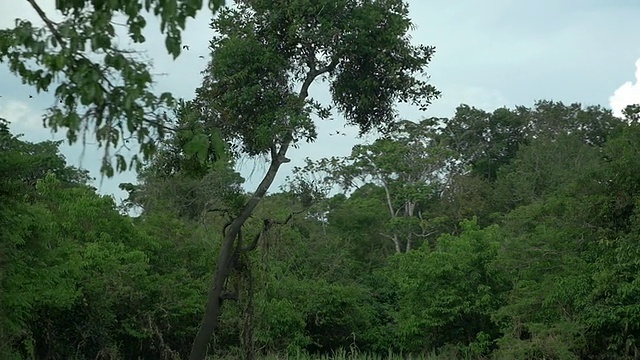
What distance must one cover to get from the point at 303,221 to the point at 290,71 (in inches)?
855

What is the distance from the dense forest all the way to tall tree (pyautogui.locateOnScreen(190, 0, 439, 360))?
28 millimetres

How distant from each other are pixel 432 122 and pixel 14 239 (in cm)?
2818

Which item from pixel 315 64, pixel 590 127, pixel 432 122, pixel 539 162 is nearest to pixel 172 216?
pixel 315 64

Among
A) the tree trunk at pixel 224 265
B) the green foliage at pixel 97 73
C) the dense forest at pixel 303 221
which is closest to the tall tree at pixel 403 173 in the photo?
the dense forest at pixel 303 221

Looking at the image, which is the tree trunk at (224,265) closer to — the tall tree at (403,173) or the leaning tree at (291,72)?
the leaning tree at (291,72)

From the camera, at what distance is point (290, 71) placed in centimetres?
1156

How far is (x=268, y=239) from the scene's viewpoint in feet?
41.8

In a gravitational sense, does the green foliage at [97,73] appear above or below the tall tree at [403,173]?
below

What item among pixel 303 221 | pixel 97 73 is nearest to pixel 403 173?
pixel 303 221

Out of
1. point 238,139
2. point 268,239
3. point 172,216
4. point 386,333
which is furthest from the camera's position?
point 386,333

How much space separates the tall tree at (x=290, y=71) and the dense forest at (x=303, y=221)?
0.03 meters

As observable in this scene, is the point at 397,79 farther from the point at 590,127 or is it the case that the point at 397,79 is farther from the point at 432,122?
the point at 590,127

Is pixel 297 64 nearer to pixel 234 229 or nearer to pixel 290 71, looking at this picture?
pixel 290 71

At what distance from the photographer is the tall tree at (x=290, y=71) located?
11.0 metres
